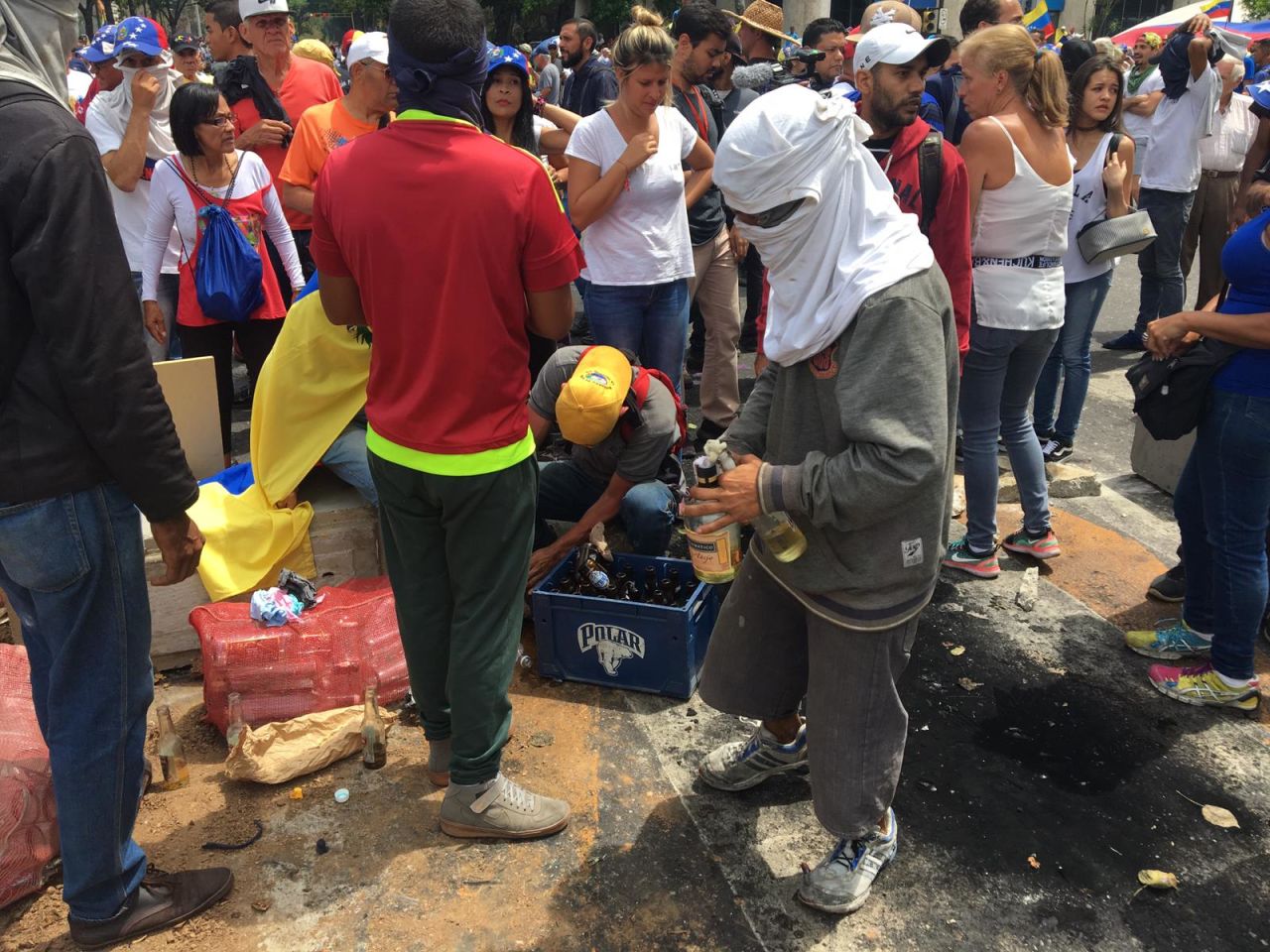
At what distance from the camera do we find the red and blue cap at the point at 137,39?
185 inches

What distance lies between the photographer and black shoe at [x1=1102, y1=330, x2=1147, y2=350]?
7.54m

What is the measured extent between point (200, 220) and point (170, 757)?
265 centimetres

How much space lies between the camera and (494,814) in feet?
9.36

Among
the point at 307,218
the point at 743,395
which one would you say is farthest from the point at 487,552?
the point at 743,395

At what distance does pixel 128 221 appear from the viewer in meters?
5.11

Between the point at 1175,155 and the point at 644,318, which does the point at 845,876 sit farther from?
the point at 1175,155

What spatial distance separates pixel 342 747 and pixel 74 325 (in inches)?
68.7

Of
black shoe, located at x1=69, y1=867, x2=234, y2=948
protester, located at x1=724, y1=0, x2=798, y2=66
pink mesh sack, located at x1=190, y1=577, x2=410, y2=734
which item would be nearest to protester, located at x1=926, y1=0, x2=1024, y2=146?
protester, located at x1=724, y1=0, x2=798, y2=66

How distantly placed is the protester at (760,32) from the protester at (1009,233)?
3.61 metres

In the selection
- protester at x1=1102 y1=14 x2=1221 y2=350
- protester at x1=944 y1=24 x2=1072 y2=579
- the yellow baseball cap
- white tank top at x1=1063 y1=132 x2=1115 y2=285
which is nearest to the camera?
the yellow baseball cap

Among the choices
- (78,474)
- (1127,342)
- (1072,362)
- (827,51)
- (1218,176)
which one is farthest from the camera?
(827,51)

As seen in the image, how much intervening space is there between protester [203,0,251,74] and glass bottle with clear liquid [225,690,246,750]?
4.87 metres

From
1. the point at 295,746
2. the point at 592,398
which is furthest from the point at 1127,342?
the point at 295,746

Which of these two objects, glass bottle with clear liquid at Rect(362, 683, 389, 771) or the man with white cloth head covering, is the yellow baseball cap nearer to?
the man with white cloth head covering
